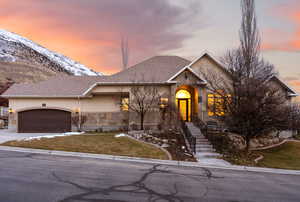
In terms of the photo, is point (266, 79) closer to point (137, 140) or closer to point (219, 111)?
point (219, 111)

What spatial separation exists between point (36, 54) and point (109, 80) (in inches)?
4575

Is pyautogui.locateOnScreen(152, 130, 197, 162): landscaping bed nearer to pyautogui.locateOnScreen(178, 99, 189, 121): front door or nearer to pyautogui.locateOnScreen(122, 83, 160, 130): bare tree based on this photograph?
pyautogui.locateOnScreen(122, 83, 160, 130): bare tree

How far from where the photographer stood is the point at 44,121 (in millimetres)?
21656

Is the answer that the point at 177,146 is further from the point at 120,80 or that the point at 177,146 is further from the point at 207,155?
the point at 120,80

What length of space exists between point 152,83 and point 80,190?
571 inches

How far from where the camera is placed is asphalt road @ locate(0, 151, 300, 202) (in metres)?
5.72

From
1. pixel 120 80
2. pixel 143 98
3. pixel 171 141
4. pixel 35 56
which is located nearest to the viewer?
pixel 171 141

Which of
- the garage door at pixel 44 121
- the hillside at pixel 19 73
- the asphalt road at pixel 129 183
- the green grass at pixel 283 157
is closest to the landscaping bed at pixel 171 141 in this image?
the asphalt road at pixel 129 183

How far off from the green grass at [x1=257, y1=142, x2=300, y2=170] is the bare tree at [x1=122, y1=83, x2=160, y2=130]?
992cm

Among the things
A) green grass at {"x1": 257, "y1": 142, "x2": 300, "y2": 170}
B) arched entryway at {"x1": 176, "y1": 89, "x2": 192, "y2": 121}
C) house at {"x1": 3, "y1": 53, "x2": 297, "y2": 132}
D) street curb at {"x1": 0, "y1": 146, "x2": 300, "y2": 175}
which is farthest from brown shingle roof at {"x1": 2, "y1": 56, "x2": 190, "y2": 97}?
green grass at {"x1": 257, "y1": 142, "x2": 300, "y2": 170}

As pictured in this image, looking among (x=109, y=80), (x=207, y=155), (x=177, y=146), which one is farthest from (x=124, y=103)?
(x=207, y=155)

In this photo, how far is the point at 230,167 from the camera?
10.2 m

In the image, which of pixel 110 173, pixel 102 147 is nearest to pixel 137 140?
pixel 102 147

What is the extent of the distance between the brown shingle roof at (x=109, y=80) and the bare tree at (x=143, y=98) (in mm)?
895
